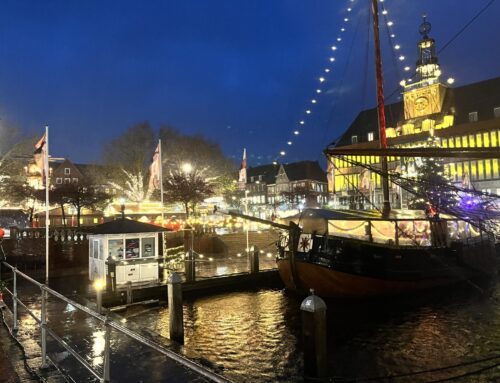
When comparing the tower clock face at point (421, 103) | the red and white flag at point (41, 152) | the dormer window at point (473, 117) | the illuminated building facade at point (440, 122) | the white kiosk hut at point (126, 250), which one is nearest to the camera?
the white kiosk hut at point (126, 250)

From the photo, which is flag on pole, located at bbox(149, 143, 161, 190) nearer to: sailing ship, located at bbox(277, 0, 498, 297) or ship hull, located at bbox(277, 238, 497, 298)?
sailing ship, located at bbox(277, 0, 498, 297)

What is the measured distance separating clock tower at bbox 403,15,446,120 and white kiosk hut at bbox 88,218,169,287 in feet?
171

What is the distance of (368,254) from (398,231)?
89.9 inches

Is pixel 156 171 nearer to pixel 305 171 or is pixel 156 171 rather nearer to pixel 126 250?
pixel 126 250

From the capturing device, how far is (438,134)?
61438 millimetres

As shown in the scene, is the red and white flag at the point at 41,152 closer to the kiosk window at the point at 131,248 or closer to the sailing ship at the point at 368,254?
the kiosk window at the point at 131,248

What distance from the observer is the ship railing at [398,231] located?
58.4 feet

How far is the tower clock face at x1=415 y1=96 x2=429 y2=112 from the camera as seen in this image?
6494 cm

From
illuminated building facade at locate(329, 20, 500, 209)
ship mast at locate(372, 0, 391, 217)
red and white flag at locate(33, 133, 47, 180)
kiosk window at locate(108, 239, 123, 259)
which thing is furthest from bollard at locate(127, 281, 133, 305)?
illuminated building facade at locate(329, 20, 500, 209)

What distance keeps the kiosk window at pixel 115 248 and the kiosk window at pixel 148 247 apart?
850 mm

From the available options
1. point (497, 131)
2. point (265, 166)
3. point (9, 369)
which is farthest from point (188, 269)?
point (265, 166)

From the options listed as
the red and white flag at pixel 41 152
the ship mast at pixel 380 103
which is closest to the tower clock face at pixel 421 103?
the ship mast at pixel 380 103

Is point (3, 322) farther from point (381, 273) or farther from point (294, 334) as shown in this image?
point (381, 273)

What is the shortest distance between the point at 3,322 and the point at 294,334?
24.3ft
